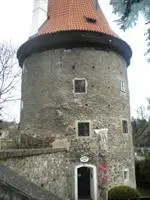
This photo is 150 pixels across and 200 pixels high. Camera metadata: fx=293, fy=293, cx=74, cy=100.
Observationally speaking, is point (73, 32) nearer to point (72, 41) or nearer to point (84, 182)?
point (72, 41)

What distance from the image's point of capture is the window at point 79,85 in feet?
51.6

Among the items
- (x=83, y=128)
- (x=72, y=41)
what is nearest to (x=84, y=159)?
(x=83, y=128)

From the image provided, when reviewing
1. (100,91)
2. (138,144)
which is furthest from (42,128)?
(138,144)

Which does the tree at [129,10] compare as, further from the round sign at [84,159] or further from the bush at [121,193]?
the round sign at [84,159]

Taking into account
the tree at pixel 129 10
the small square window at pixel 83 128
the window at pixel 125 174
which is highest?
the tree at pixel 129 10

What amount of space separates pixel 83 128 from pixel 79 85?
7.64 feet

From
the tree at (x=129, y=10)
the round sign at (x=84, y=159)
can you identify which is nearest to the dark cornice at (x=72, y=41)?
the round sign at (x=84, y=159)

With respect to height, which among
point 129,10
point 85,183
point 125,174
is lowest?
point 85,183

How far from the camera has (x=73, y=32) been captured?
16.0 metres

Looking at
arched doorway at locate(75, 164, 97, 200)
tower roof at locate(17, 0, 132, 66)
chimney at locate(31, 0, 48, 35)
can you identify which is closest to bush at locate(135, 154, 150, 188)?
arched doorway at locate(75, 164, 97, 200)

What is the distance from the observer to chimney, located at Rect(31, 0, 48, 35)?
20.8m

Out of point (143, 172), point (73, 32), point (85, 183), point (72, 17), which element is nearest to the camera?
point (73, 32)

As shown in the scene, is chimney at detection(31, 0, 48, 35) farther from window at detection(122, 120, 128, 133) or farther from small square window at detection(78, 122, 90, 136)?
window at detection(122, 120, 128, 133)

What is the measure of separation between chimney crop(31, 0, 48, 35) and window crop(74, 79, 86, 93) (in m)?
6.85
